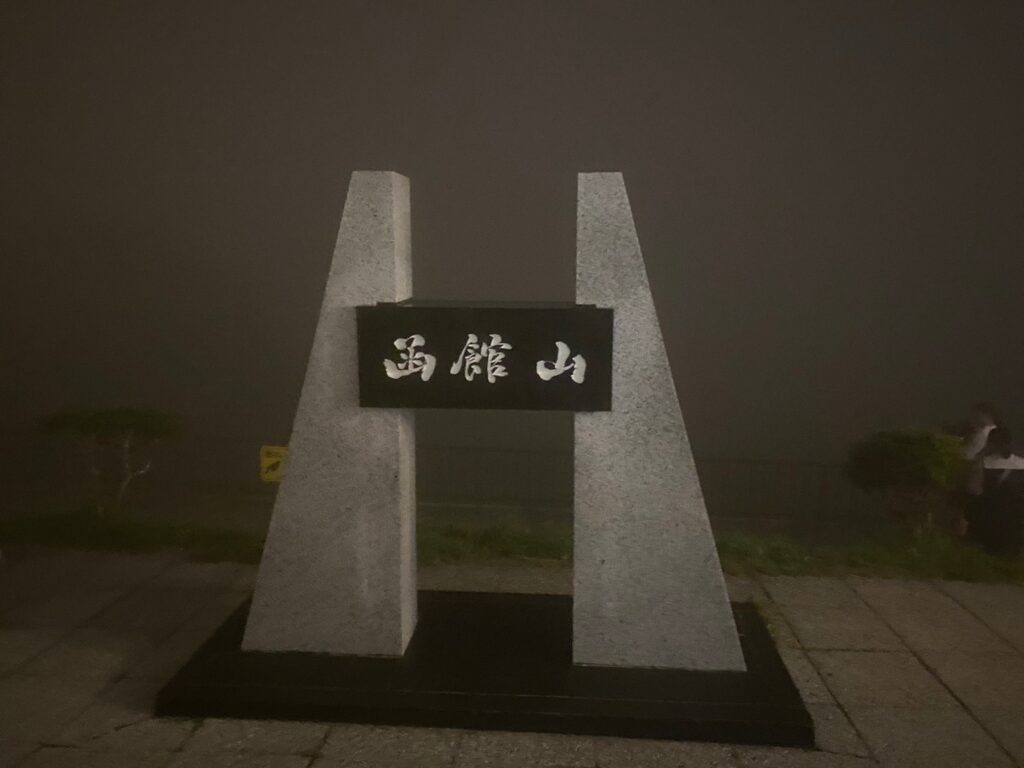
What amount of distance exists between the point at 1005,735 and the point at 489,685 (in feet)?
7.24

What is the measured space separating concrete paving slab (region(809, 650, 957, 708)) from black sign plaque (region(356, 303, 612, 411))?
1.81 m

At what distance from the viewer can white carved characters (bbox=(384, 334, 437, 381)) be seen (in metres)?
3.74

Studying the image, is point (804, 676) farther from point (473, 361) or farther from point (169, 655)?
point (169, 655)

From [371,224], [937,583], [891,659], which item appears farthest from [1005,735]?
[371,224]

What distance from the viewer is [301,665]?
3912 millimetres

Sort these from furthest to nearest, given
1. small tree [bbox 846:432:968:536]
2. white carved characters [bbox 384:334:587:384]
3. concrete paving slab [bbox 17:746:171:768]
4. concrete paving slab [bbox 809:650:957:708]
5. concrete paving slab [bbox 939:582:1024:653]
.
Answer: small tree [bbox 846:432:968:536] < concrete paving slab [bbox 939:582:1024:653] < concrete paving slab [bbox 809:650:957:708] < white carved characters [bbox 384:334:587:384] < concrete paving slab [bbox 17:746:171:768]

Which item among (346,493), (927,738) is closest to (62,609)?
(346,493)

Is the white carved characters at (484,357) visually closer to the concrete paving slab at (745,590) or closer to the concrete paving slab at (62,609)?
the concrete paving slab at (745,590)

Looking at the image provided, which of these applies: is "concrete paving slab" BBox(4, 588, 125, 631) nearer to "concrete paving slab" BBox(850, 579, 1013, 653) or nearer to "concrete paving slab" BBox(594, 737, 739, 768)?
"concrete paving slab" BBox(594, 737, 739, 768)

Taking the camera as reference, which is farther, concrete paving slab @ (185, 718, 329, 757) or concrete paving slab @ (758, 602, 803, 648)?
concrete paving slab @ (758, 602, 803, 648)

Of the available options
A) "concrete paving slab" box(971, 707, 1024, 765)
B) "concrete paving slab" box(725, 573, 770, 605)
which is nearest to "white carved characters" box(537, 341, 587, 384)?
"concrete paving slab" box(725, 573, 770, 605)

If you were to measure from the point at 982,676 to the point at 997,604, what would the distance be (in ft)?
3.70

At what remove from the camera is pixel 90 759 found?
3.40m

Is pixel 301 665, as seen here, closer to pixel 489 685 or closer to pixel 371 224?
pixel 489 685
